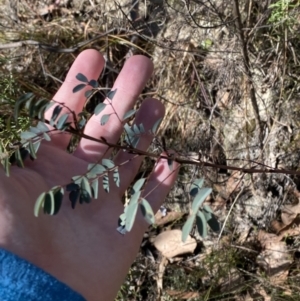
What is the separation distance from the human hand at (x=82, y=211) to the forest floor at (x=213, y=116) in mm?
315

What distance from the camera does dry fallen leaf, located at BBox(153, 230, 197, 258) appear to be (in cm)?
239

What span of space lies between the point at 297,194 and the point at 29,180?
1271 mm

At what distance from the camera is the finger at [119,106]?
1.88m

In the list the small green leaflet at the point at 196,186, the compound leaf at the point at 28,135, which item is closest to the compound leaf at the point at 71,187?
the compound leaf at the point at 28,135

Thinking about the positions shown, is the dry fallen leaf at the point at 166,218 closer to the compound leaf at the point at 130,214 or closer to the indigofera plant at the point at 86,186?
the indigofera plant at the point at 86,186

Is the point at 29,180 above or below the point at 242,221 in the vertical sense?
above

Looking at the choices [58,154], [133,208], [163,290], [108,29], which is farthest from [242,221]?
[133,208]

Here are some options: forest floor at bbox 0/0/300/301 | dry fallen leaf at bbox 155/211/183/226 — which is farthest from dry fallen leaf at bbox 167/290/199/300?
dry fallen leaf at bbox 155/211/183/226

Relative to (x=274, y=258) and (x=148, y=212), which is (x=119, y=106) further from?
(x=274, y=258)

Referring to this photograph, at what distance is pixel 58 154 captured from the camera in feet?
6.13

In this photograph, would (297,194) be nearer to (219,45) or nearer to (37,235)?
(219,45)

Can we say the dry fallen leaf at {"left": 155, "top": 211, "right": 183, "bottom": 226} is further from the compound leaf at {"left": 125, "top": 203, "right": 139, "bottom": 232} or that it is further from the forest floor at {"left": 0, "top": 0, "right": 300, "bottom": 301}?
the compound leaf at {"left": 125, "top": 203, "right": 139, "bottom": 232}

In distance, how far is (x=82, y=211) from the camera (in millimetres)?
1767

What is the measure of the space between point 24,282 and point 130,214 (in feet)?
1.89
